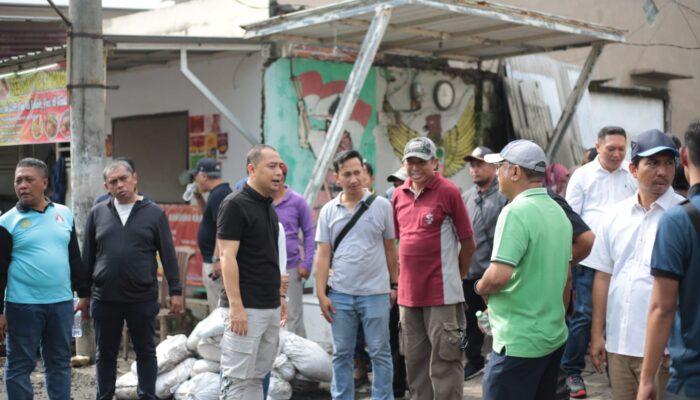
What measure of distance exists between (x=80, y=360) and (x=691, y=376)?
7.05 m

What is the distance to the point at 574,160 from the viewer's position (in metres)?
13.3

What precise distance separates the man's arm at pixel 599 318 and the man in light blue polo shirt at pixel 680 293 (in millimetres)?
1166

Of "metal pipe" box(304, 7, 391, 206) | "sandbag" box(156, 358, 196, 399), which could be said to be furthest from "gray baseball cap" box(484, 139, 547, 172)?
"metal pipe" box(304, 7, 391, 206)

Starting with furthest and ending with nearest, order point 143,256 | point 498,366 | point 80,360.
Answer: point 80,360, point 143,256, point 498,366

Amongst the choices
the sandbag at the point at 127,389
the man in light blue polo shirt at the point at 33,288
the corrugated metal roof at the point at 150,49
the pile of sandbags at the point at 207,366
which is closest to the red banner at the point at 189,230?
the corrugated metal roof at the point at 150,49

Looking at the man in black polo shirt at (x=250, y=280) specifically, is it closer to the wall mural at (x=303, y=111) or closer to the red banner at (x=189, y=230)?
the wall mural at (x=303, y=111)

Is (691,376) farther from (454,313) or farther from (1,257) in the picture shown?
(1,257)

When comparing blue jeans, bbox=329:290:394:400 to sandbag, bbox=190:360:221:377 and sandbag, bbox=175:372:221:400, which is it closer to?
sandbag, bbox=175:372:221:400

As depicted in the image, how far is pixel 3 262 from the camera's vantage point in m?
6.05

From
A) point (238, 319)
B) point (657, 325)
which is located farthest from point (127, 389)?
point (657, 325)

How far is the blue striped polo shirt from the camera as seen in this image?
607 cm

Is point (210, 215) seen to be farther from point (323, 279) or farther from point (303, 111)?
point (303, 111)

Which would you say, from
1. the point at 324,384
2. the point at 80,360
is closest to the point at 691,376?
the point at 324,384

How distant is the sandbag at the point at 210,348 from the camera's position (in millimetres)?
7055
